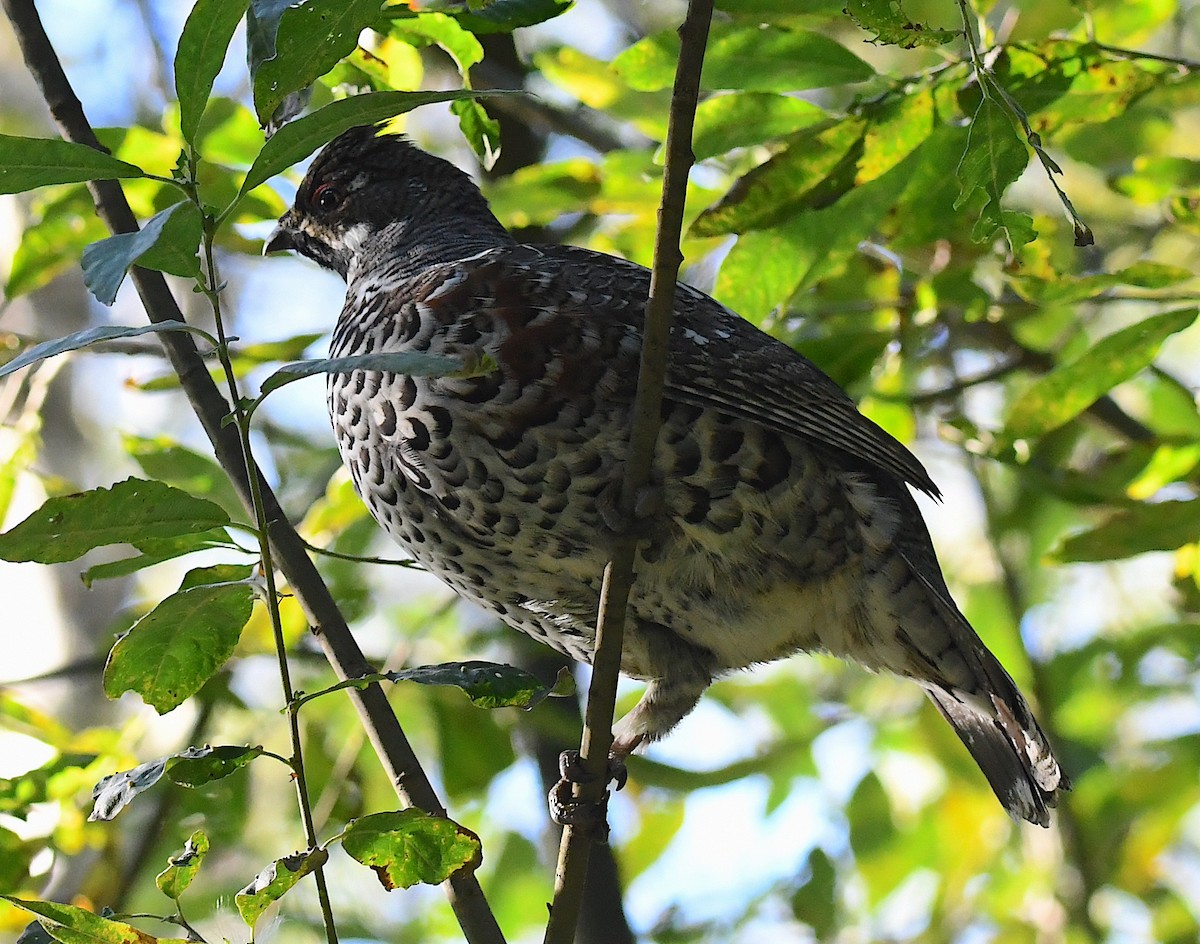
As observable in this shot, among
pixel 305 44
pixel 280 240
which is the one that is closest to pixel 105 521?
pixel 305 44

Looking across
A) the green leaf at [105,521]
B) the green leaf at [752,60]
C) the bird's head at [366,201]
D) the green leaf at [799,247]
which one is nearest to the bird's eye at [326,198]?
the bird's head at [366,201]

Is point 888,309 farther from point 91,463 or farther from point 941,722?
point 91,463

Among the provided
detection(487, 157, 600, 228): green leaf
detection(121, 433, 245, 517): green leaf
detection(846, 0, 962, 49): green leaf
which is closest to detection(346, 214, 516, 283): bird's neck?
detection(487, 157, 600, 228): green leaf

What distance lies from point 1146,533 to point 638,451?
147 centimetres

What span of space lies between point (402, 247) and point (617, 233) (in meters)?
0.59

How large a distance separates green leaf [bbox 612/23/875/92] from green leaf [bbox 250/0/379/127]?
118cm

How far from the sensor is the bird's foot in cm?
235

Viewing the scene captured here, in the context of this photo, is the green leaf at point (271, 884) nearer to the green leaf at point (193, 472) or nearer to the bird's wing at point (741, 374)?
→ the bird's wing at point (741, 374)

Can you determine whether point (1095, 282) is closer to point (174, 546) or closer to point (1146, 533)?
point (1146, 533)

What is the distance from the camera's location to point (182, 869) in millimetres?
1980

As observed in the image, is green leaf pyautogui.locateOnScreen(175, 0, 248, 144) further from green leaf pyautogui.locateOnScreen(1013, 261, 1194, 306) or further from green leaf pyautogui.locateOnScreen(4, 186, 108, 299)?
green leaf pyautogui.locateOnScreen(1013, 261, 1194, 306)

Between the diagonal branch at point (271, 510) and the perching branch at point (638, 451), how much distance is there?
159 mm

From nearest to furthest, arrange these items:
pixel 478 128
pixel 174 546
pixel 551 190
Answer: pixel 174 546 < pixel 478 128 < pixel 551 190

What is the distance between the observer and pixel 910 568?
308cm
